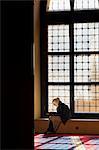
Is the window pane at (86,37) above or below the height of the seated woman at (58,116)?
above

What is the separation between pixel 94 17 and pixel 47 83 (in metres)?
2.18

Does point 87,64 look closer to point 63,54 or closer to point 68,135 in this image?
point 63,54

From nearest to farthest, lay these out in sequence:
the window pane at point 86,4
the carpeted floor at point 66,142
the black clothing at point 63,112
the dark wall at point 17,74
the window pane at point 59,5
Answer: the dark wall at point 17,74, the carpeted floor at point 66,142, the black clothing at point 63,112, the window pane at point 86,4, the window pane at point 59,5

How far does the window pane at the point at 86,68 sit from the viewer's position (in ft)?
28.6

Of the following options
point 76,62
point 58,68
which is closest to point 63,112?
point 58,68

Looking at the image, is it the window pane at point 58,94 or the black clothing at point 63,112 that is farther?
the window pane at point 58,94

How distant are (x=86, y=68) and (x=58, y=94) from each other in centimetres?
105

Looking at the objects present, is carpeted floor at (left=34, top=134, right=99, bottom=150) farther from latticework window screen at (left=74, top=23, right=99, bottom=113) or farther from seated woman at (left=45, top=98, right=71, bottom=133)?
latticework window screen at (left=74, top=23, right=99, bottom=113)

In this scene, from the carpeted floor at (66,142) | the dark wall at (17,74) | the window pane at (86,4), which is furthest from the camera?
the window pane at (86,4)

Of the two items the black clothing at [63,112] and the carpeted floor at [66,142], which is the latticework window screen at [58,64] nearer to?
the black clothing at [63,112]

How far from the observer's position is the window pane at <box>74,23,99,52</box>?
8.76 m

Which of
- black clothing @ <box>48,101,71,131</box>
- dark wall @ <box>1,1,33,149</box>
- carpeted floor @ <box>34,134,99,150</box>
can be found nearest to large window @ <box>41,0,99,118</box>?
black clothing @ <box>48,101,71,131</box>

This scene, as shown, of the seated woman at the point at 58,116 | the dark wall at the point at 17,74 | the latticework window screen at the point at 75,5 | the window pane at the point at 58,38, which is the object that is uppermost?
the latticework window screen at the point at 75,5

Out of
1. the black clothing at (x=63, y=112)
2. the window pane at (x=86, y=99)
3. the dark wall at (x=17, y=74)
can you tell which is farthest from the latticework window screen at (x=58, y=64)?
the dark wall at (x=17, y=74)
